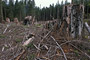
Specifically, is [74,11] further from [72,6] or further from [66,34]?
[66,34]

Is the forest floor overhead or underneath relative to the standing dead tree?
underneath

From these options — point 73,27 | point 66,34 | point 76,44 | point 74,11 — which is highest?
point 74,11

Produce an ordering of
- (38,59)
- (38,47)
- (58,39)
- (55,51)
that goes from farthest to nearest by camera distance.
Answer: (58,39) → (38,47) → (55,51) → (38,59)

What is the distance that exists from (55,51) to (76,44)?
2.50 ft

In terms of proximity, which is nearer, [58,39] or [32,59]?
[32,59]

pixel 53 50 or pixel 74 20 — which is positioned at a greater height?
pixel 74 20

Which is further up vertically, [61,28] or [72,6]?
[72,6]

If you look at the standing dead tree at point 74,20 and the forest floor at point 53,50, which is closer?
the forest floor at point 53,50

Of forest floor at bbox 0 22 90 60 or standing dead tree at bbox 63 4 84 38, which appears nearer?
forest floor at bbox 0 22 90 60

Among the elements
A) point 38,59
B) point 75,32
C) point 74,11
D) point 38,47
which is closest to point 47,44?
point 38,47

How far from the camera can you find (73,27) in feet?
12.2

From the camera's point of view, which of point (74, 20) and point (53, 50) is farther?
point (74, 20)

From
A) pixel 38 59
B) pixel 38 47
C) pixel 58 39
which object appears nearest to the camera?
pixel 38 59

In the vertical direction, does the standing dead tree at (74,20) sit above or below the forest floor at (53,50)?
above
